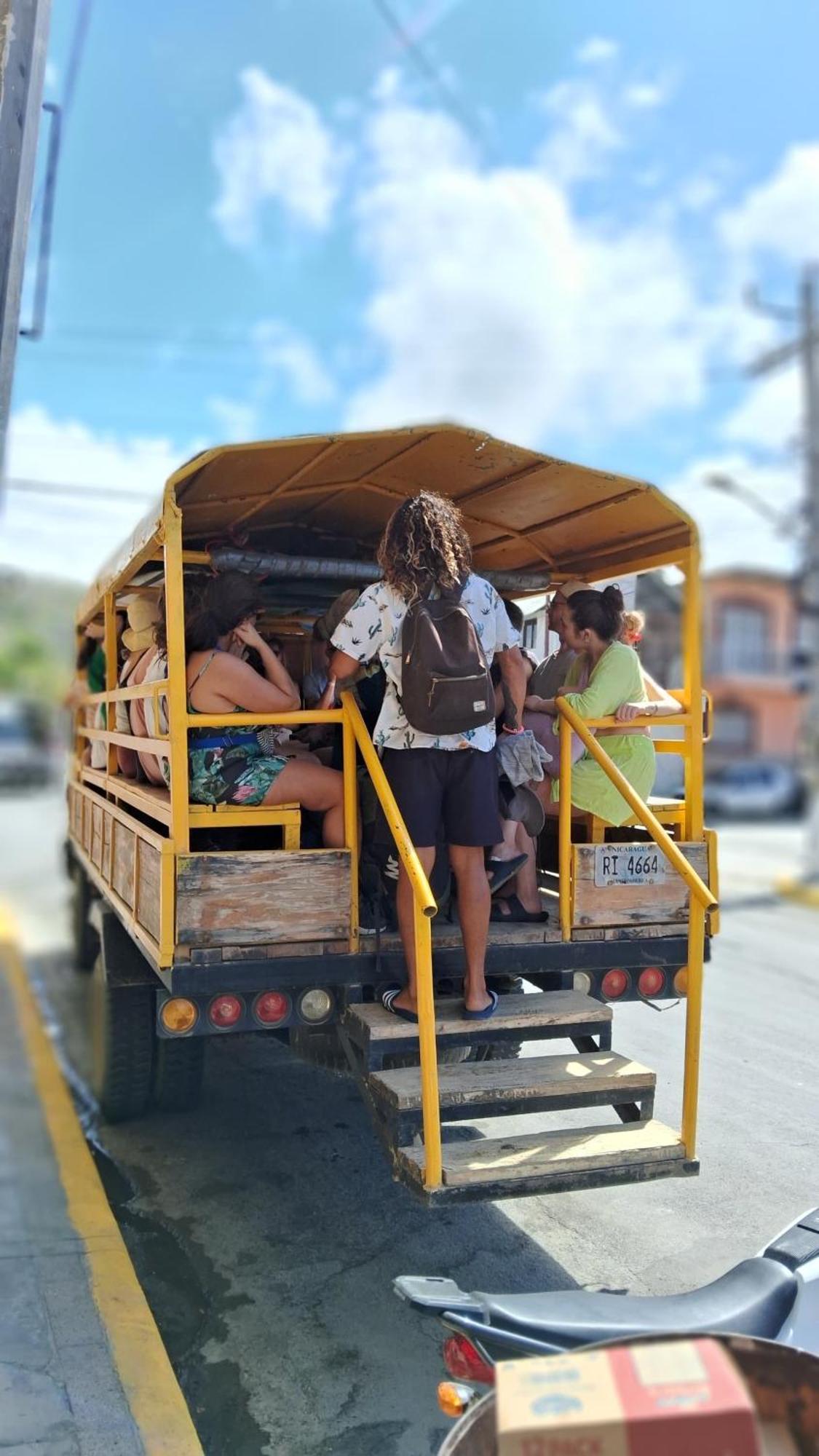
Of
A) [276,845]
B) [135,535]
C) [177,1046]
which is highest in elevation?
[135,535]

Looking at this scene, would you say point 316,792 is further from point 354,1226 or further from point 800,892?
point 800,892

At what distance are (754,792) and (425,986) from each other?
Result: 27.3m

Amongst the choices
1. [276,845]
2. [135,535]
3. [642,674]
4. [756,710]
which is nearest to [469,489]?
[642,674]

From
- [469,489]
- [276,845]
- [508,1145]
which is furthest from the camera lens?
[469,489]

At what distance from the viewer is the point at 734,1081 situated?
13.2 feet

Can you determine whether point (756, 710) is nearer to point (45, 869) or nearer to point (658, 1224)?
point (45, 869)

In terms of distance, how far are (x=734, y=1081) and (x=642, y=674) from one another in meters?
1.59

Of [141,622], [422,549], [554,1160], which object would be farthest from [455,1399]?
[141,622]

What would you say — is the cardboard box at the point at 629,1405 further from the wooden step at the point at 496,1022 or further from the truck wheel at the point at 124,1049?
the truck wheel at the point at 124,1049

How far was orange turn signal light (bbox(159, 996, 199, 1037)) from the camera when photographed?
3570 millimetres

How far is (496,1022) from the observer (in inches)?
144

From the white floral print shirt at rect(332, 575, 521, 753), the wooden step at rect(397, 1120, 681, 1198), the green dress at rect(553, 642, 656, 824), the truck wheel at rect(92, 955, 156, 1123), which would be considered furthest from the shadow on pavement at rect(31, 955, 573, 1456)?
the white floral print shirt at rect(332, 575, 521, 753)

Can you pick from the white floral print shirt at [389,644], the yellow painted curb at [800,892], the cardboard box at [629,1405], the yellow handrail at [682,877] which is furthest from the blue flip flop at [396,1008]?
the yellow painted curb at [800,892]

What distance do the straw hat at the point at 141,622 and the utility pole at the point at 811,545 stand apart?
421 inches
